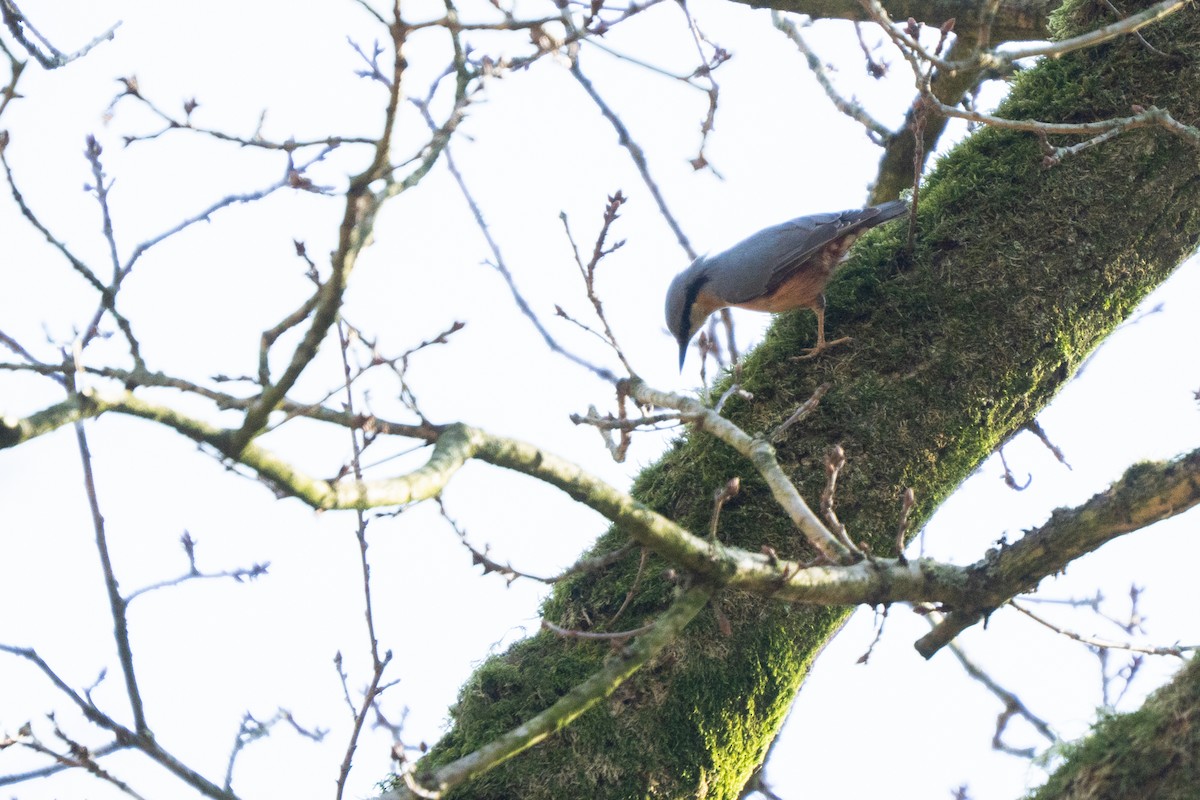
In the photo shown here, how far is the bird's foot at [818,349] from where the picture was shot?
9.48ft

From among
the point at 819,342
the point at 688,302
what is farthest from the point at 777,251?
the point at 819,342

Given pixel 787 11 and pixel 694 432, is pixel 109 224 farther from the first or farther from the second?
pixel 787 11

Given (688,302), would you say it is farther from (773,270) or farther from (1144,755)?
(1144,755)

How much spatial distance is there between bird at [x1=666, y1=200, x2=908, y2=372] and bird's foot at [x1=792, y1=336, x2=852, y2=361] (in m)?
0.12

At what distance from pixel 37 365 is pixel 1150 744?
1.93 m

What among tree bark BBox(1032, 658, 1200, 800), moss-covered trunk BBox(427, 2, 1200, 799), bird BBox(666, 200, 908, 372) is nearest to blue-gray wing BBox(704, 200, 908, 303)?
bird BBox(666, 200, 908, 372)

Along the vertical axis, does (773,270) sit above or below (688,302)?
below

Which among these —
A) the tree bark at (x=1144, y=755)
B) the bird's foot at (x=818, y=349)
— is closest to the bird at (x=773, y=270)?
the bird's foot at (x=818, y=349)

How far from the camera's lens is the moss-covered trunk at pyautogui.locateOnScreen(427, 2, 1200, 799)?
247 cm

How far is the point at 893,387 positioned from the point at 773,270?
4.34 feet

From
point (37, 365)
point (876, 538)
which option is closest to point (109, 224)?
point (37, 365)

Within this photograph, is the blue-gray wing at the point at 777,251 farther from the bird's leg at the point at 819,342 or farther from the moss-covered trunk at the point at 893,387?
the bird's leg at the point at 819,342

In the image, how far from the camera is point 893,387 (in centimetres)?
280

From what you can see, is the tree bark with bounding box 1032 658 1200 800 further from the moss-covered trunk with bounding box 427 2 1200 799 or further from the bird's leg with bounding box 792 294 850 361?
the bird's leg with bounding box 792 294 850 361
